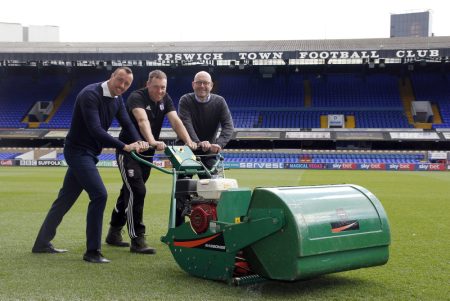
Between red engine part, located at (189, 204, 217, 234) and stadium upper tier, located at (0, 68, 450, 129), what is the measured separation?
129 ft

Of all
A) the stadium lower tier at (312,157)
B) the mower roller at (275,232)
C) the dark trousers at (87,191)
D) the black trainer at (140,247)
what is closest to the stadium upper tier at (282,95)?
the stadium lower tier at (312,157)

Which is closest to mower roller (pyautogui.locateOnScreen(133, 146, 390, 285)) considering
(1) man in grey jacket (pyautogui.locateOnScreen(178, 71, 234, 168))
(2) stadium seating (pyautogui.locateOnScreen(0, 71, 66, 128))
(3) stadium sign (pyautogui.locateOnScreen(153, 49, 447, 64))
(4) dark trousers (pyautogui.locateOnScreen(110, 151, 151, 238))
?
(4) dark trousers (pyautogui.locateOnScreen(110, 151, 151, 238))

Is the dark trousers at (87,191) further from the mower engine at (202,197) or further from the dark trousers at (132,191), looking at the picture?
the mower engine at (202,197)

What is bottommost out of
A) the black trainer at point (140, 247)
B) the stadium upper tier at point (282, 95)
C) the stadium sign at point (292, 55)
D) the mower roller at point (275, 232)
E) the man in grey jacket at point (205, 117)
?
the black trainer at point (140, 247)

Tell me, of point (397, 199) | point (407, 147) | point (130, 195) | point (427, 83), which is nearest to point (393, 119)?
point (407, 147)

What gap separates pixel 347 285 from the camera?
512cm

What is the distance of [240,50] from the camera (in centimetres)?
4344

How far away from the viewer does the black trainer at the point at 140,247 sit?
6.65m

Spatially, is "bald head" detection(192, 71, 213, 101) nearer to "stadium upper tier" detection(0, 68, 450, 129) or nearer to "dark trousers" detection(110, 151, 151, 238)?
"dark trousers" detection(110, 151, 151, 238)

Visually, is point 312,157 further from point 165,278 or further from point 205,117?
point 165,278

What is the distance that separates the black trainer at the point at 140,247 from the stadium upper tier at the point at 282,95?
38.3 meters

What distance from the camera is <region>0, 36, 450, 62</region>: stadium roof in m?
40.4

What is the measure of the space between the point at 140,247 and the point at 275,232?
7.74 ft

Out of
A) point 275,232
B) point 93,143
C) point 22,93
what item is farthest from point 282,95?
point 275,232
